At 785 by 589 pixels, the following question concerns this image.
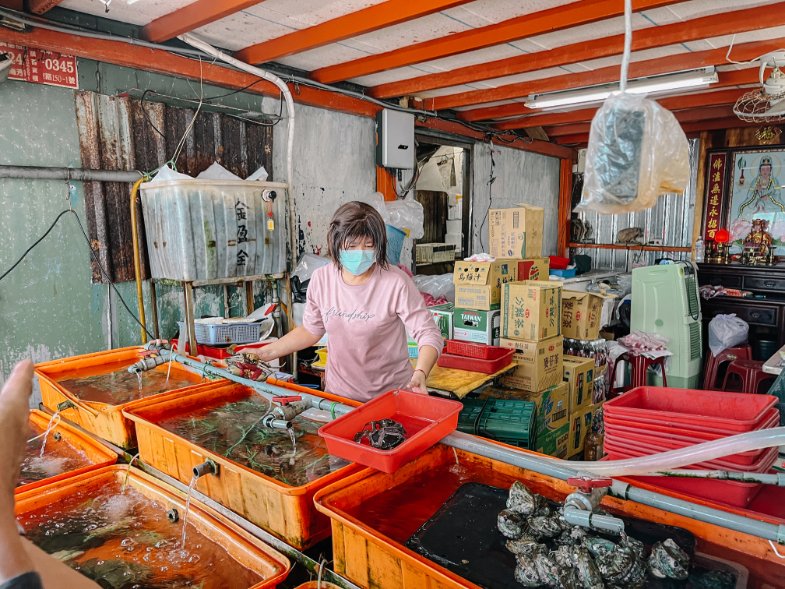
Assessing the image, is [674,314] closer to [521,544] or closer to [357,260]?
[357,260]

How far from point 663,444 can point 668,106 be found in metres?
6.29

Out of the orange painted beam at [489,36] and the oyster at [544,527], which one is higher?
the orange painted beam at [489,36]

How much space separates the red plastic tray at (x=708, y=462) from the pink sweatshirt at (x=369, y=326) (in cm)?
91

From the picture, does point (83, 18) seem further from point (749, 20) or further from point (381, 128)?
point (749, 20)

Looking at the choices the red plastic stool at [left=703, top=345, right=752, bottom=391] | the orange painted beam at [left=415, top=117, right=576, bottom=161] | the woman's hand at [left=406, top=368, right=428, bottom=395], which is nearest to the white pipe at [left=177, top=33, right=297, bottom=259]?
the orange painted beam at [left=415, top=117, right=576, bottom=161]

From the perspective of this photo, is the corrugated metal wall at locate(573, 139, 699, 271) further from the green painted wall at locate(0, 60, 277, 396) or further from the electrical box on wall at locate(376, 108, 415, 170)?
the green painted wall at locate(0, 60, 277, 396)

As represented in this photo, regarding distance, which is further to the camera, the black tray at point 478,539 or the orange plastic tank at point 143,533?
the orange plastic tank at point 143,533

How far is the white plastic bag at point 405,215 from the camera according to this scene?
221 inches

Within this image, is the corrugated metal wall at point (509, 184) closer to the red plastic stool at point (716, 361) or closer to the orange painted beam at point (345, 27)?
the red plastic stool at point (716, 361)

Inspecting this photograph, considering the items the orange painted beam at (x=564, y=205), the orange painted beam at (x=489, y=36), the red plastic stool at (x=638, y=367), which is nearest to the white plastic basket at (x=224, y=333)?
the orange painted beam at (x=489, y=36)

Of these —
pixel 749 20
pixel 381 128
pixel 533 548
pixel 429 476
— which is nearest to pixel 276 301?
pixel 381 128

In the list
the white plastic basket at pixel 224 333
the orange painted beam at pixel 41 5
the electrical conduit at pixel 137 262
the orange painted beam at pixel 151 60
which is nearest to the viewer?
the orange painted beam at pixel 41 5

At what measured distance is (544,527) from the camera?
47.3 inches

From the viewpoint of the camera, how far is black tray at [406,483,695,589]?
3.61 feet
